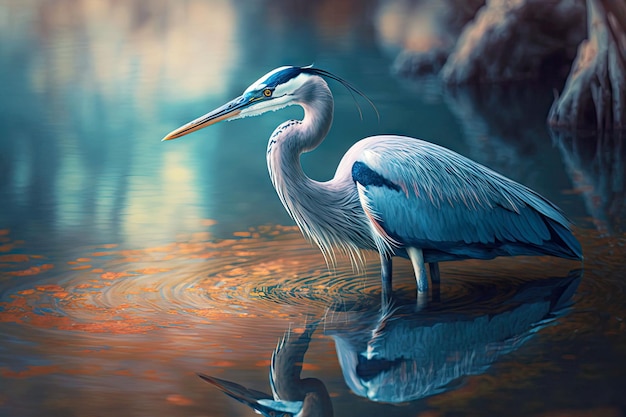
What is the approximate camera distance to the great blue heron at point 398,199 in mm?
5852

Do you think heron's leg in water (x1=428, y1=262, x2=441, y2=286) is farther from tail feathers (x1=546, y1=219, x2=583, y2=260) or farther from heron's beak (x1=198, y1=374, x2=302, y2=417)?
heron's beak (x1=198, y1=374, x2=302, y2=417)

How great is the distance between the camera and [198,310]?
5801 mm

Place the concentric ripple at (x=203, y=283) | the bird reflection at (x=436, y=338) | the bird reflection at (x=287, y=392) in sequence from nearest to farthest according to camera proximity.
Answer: the bird reflection at (x=287, y=392) < the bird reflection at (x=436, y=338) < the concentric ripple at (x=203, y=283)

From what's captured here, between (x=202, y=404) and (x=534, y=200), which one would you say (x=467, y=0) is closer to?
(x=534, y=200)

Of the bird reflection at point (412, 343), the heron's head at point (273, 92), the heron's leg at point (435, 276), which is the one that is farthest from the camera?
the heron's leg at point (435, 276)

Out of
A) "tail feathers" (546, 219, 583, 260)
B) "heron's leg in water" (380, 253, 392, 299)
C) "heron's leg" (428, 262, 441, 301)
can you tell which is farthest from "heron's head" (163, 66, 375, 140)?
"tail feathers" (546, 219, 583, 260)

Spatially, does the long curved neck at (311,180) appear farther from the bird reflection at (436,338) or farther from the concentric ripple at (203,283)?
the bird reflection at (436,338)

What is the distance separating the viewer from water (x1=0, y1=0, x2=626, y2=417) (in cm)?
481

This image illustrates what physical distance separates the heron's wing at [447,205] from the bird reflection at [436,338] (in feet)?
0.91

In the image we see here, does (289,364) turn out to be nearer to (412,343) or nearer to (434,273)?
(412,343)

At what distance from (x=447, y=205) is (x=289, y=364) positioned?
4.54ft

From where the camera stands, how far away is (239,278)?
21.0ft

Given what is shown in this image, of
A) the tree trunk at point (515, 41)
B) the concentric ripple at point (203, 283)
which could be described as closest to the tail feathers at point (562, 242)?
the concentric ripple at point (203, 283)

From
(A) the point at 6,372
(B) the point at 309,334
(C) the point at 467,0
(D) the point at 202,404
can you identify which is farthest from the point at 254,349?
(C) the point at 467,0
